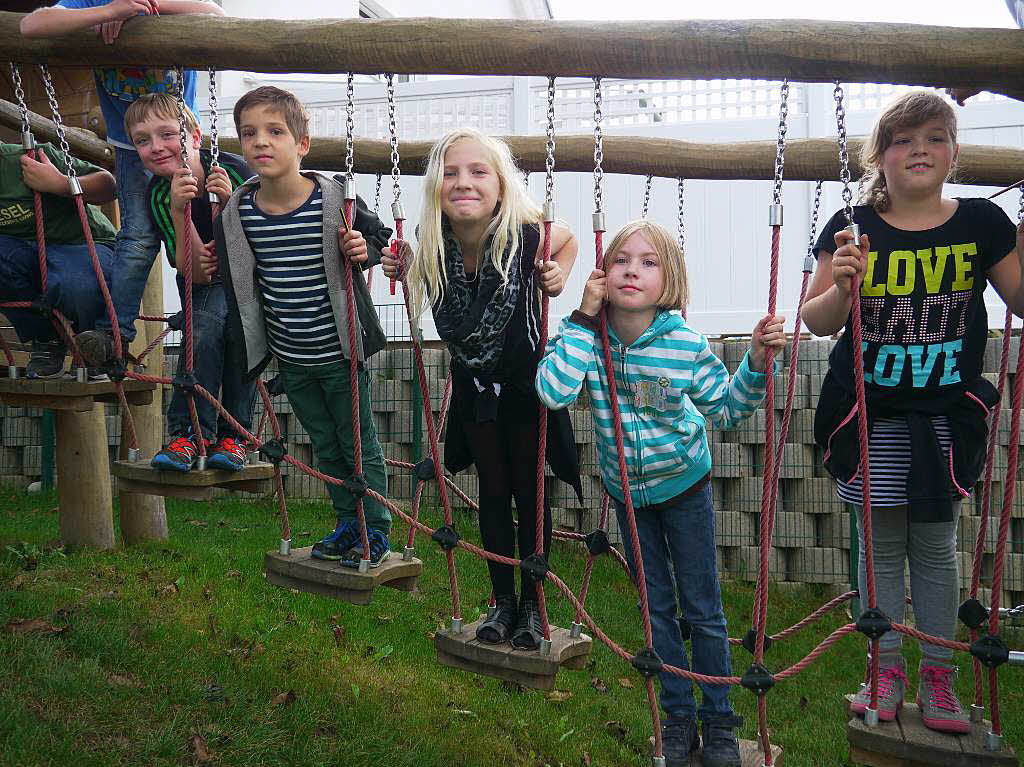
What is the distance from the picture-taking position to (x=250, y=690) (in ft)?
12.3

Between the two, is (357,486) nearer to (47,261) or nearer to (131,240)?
(131,240)

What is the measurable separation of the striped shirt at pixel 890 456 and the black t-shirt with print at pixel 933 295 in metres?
0.11

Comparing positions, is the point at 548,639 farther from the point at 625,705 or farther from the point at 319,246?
the point at 625,705

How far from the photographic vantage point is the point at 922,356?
8.55 feet

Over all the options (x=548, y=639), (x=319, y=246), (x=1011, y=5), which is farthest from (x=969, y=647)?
(x=319, y=246)

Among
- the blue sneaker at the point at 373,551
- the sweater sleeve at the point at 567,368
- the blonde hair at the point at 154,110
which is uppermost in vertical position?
the blonde hair at the point at 154,110

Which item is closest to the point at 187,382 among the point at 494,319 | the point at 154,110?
the point at 154,110

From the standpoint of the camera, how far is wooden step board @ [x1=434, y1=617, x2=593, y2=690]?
8.72ft

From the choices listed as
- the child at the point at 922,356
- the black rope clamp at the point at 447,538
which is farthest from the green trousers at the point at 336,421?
the child at the point at 922,356

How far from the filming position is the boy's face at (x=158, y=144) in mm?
3242

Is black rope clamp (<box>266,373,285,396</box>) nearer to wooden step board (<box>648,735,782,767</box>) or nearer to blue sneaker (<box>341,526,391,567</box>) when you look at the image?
blue sneaker (<box>341,526,391,567</box>)

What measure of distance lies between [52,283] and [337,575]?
1592 millimetres

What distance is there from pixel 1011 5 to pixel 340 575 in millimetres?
2469

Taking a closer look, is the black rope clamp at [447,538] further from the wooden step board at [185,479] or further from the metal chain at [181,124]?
the metal chain at [181,124]
